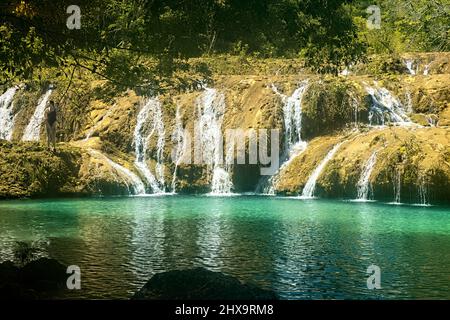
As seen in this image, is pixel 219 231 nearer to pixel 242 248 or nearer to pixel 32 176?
pixel 242 248

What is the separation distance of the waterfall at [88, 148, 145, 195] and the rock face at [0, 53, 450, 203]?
0.20 ft

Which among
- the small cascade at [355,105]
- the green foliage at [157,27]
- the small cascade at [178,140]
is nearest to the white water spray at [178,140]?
the small cascade at [178,140]

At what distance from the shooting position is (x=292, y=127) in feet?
87.8

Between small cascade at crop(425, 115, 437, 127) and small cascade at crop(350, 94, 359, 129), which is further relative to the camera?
small cascade at crop(350, 94, 359, 129)

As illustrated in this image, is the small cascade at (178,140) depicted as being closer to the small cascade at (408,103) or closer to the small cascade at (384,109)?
the small cascade at (384,109)

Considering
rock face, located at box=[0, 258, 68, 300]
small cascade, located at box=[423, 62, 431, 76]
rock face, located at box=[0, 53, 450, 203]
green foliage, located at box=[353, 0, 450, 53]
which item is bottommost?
rock face, located at box=[0, 258, 68, 300]

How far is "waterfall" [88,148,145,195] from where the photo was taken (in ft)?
81.8

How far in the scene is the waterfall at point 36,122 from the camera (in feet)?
99.6

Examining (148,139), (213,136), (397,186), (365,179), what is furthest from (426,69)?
(148,139)

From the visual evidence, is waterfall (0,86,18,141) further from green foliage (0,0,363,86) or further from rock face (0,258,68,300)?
rock face (0,258,68,300)

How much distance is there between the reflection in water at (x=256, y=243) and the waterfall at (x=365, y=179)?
6.48 feet

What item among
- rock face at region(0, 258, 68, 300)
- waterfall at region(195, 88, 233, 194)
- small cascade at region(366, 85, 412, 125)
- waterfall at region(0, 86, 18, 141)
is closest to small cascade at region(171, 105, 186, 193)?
waterfall at region(195, 88, 233, 194)

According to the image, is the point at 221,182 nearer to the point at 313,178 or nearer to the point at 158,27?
the point at 313,178

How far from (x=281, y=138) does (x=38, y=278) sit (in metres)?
18.5
